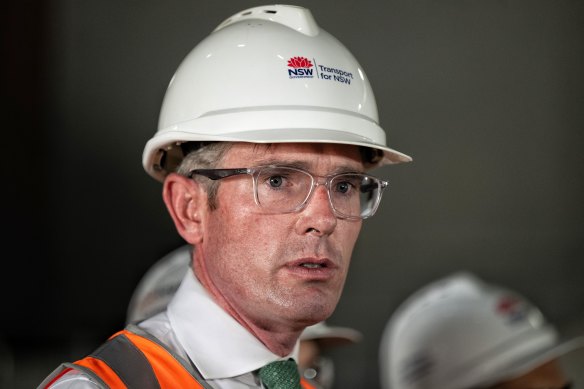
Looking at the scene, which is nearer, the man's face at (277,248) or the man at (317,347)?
the man's face at (277,248)

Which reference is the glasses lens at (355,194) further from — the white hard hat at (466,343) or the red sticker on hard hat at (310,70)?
the white hard hat at (466,343)

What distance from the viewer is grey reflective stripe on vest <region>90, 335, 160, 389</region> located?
6.00 ft

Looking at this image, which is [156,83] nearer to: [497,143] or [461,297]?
[497,143]

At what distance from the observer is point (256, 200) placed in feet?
6.60

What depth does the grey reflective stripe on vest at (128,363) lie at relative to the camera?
183 centimetres

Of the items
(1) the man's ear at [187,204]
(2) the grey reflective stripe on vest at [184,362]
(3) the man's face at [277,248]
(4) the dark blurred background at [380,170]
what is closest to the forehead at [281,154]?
(3) the man's face at [277,248]

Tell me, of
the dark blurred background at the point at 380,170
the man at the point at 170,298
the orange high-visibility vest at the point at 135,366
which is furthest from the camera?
the dark blurred background at the point at 380,170

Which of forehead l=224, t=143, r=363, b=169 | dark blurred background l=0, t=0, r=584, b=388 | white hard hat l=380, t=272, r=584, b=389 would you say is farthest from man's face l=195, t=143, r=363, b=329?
dark blurred background l=0, t=0, r=584, b=388

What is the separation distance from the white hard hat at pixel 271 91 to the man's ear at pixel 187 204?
10 cm

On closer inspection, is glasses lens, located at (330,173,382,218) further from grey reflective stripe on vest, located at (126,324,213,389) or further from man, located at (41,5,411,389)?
grey reflective stripe on vest, located at (126,324,213,389)

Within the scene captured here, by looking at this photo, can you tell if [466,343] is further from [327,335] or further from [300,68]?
[300,68]

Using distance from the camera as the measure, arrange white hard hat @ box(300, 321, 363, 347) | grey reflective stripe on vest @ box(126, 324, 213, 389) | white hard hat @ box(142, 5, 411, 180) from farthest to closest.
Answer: white hard hat @ box(300, 321, 363, 347), white hard hat @ box(142, 5, 411, 180), grey reflective stripe on vest @ box(126, 324, 213, 389)

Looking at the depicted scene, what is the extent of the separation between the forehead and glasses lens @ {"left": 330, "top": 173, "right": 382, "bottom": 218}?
5cm

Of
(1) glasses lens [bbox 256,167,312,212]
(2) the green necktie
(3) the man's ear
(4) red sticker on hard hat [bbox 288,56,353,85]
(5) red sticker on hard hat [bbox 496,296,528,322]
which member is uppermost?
(4) red sticker on hard hat [bbox 288,56,353,85]
